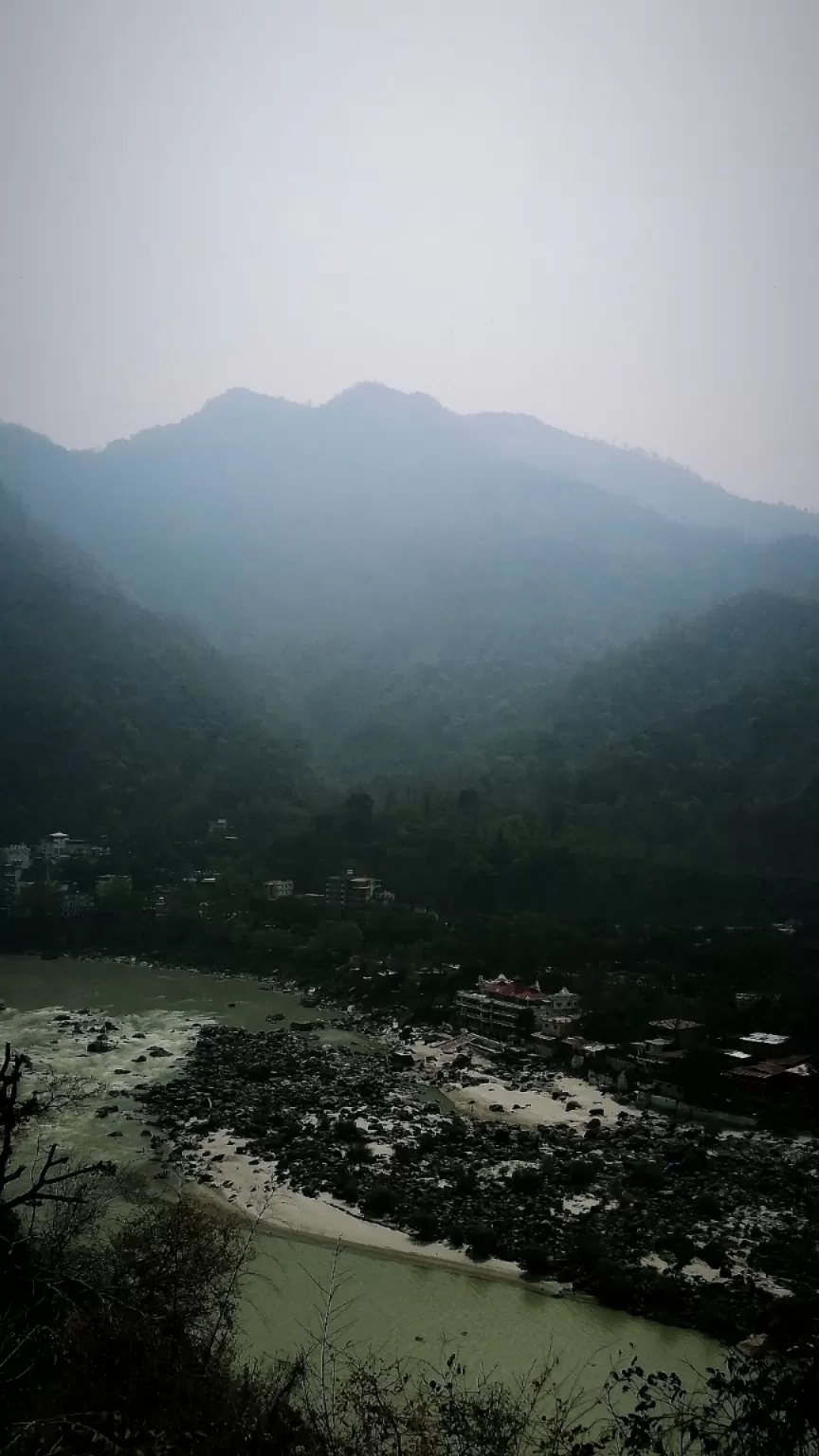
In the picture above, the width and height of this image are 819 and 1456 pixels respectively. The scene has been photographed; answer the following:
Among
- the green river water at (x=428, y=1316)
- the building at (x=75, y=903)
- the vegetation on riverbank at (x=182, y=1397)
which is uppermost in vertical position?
the vegetation on riverbank at (x=182, y=1397)

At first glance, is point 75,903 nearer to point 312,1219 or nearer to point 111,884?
point 111,884

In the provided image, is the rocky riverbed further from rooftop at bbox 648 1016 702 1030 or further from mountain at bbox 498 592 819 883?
mountain at bbox 498 592 819 883

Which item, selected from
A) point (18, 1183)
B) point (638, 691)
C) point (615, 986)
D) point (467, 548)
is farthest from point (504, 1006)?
point (467, 548)

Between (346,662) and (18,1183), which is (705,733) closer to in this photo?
(346,662)

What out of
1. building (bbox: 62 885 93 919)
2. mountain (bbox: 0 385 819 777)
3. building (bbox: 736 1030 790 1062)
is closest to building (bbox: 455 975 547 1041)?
building (bbox: 736 1030 790 1062)

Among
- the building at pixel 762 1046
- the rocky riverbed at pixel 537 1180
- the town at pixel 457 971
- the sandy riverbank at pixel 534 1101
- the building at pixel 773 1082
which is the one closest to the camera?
the rocky riverbed at pixel 537 1180

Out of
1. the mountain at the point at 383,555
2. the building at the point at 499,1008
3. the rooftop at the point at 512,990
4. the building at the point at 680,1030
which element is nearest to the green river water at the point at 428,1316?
the building at the point at 680,1030

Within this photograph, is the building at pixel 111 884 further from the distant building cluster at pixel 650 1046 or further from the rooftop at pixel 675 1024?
the rooftop at pixel 675 1024
